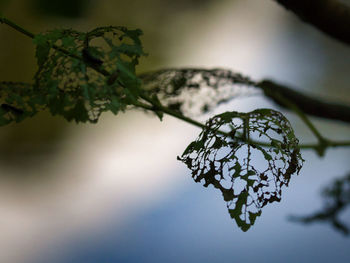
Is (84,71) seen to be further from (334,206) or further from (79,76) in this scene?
(334,206)

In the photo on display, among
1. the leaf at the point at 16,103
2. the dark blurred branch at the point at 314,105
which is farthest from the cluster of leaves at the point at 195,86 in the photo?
the leaf at the point at 16,103

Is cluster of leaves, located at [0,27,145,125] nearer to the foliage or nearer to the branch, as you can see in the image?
the foliage

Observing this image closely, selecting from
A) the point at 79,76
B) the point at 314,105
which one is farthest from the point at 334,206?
the point at 79,76

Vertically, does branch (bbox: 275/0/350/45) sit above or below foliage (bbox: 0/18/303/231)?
above

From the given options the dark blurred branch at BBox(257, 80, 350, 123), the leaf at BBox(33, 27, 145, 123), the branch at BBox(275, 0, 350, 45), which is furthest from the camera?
the dark blurred branch at BBox(257, 80, 350, 123)

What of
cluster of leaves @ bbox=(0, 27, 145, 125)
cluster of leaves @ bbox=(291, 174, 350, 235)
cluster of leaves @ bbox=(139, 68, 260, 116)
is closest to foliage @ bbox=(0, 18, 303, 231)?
cluster of leaves @ bbox=(0, 27, 145, 125)

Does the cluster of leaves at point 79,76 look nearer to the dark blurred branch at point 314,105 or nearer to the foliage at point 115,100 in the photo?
the foliage at point 115,100
